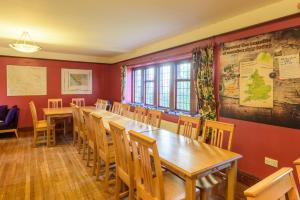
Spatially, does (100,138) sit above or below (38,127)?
above

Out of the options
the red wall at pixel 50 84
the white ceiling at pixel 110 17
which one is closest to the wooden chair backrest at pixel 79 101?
the red wall at pixel 50 84

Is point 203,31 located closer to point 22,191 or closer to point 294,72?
point 294,72

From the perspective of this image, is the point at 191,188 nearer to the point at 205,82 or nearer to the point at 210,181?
the point at 210,181

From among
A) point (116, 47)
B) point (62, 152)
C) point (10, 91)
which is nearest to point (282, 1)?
point (116, 47)

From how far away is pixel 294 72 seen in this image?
225cm

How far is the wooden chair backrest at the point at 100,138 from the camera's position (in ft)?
7.91

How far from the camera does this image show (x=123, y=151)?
189 cm

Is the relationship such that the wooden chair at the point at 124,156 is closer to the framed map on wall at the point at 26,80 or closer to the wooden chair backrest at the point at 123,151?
the wooden chair backrest at the point at 123,151

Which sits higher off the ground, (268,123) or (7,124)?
(268,123)

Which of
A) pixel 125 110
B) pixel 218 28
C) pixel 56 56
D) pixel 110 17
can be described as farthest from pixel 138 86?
pixel 218 28

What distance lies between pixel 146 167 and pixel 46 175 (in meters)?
2.17

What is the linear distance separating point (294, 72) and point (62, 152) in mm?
4150

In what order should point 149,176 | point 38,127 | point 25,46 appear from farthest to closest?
point 38,127 → point 25,46 → point 149,176

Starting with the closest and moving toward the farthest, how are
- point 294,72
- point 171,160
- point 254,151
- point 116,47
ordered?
point 171,160 → point 294,72 → point 254,151 → point 116,47
